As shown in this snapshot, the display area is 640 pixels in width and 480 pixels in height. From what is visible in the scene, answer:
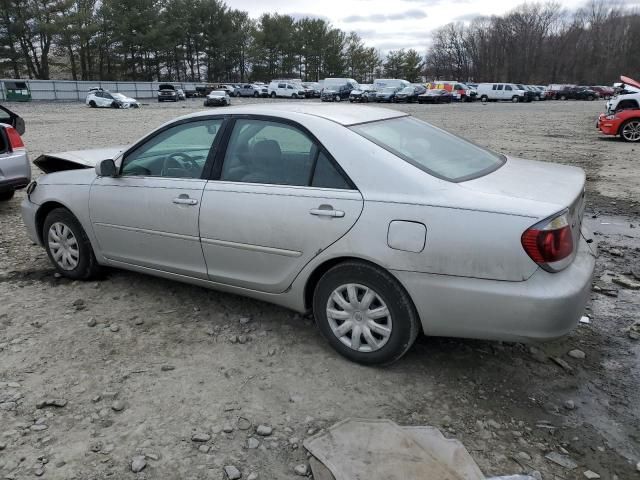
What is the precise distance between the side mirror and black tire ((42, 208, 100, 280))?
65 centimetres

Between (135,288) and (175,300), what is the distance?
1.56 ft

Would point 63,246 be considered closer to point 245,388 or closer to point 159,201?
point 159,201

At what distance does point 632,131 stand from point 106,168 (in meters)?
15.9

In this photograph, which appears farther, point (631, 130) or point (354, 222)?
point (631, 130)

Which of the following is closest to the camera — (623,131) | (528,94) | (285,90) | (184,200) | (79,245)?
(184,200)

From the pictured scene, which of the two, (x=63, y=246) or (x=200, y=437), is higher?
(x=63, y=246)

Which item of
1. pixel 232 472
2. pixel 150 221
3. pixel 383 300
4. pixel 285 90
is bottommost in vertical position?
pixel 232 472

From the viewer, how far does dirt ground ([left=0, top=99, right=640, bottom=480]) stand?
2.67m

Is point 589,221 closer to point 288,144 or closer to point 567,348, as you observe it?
point 567,348

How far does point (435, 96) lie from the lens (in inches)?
1967

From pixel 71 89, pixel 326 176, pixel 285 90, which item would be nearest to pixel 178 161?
pixel 326 176

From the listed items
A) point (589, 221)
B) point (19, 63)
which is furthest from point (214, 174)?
point (19, 63)

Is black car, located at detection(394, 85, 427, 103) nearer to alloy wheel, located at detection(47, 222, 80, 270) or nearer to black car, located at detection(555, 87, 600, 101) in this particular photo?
black car, located at detection(555, 87, 600, 101)

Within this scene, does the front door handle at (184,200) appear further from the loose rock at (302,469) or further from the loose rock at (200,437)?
the loose rock at (302,469)
